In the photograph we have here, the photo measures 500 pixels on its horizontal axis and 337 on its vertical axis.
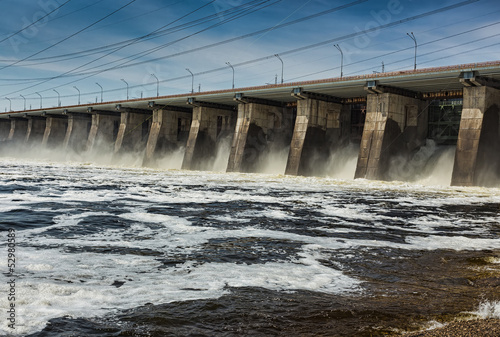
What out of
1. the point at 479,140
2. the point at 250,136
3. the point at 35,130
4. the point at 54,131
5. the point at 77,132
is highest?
the point at 479,140

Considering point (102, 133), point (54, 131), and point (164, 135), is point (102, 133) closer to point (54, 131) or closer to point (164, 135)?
point (54, 131)

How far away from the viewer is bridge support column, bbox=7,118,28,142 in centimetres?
9044

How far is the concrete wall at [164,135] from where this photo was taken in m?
60.2

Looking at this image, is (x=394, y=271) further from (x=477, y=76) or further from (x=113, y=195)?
(x=477, y=76)

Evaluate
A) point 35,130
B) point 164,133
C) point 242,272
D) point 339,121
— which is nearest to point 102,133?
point 164,133

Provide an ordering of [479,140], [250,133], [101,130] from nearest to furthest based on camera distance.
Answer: [479,140] → [250,133] → [101,130]

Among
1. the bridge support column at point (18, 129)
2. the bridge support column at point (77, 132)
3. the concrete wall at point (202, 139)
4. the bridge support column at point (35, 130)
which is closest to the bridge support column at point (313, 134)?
the concrete wall at point (202, 139)

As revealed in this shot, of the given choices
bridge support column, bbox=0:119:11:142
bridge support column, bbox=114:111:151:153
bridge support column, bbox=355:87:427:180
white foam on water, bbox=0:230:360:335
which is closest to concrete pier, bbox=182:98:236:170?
bridge support column, bbox=114:111:151:153

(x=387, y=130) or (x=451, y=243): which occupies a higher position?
(x=387, y=130)

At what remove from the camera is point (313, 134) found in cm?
4416

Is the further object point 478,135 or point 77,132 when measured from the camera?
point 77,132

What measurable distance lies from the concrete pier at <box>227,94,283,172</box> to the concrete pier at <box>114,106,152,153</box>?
1993 cm

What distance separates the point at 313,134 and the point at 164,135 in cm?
2318

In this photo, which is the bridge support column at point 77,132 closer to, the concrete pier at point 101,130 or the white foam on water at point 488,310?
the concrete pier at point 101,130
